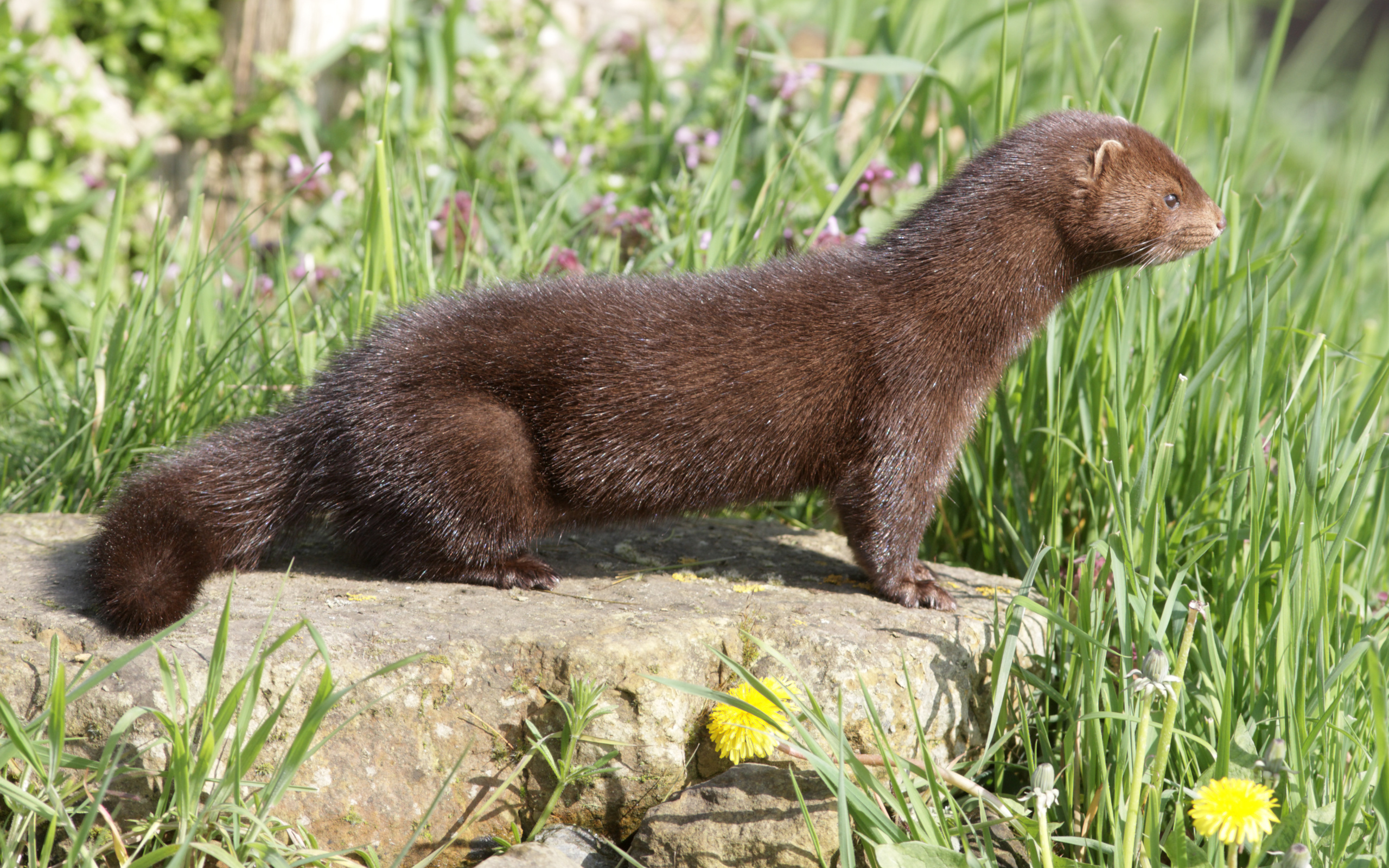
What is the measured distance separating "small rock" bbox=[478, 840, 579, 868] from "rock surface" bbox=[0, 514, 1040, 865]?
0.15m

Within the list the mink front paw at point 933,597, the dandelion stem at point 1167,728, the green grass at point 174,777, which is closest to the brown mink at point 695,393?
the mink front paw at point 933,597

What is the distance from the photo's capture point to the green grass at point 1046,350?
2.57 metres

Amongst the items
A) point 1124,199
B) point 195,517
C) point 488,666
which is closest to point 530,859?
point 488,666

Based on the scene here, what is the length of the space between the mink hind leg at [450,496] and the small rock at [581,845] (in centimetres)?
74

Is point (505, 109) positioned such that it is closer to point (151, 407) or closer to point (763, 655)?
point (151, 407)

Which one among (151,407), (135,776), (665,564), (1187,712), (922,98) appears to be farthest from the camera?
(922,98)

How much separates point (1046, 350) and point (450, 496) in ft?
6.16

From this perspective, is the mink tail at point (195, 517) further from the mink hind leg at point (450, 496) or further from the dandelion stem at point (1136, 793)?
the dandelion stem at point (1136, 793)

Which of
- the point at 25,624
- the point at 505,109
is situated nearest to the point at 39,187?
the point at 505,109

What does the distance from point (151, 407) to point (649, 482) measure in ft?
5.72

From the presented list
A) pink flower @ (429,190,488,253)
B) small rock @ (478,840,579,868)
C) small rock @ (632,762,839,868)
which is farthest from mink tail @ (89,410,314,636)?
pink flower @ (429,190,488,253)

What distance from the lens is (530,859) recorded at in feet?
8.13

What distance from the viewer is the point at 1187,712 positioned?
106 inches

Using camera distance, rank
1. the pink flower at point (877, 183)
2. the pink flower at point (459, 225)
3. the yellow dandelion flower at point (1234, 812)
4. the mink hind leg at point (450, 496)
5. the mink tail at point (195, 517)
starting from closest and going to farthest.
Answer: the yellow dandelion flower at point (1234, 812), the mink tail at point (195, 517), the mink hind leg at point (450, 496), the pink flower at point (459, 225), the pink flower at point (877, 183)
